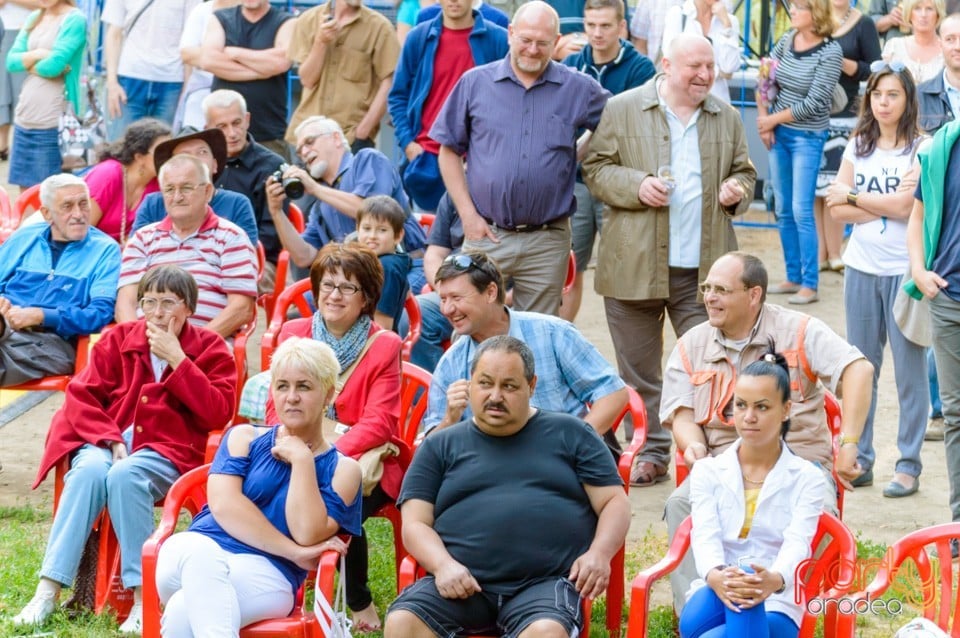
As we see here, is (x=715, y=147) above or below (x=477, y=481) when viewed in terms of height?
above

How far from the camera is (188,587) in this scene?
15.1ft

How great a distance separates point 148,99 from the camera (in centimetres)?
1009

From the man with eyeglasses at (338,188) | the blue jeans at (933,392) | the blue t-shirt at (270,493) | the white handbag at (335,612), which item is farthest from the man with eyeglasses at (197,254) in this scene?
the blue jeans at (933,392)

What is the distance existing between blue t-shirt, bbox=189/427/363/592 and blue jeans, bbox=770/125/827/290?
535cm

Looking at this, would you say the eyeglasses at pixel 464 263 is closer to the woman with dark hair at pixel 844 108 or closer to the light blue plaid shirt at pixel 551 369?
the light blue plaid shirt at pixel 551 369

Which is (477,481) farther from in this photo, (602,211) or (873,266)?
(602,211)

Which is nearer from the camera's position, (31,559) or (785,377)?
(785,377)

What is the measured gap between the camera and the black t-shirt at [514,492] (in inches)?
185

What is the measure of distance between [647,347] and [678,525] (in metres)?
1.92

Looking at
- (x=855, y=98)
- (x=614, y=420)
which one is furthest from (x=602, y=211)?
(x=614, y=420)

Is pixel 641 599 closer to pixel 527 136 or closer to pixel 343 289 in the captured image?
pixel 343 289

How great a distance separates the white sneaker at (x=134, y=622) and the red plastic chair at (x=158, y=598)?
0.50 meters

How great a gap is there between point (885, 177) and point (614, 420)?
197 centimetres

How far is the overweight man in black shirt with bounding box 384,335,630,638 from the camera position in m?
4.61
